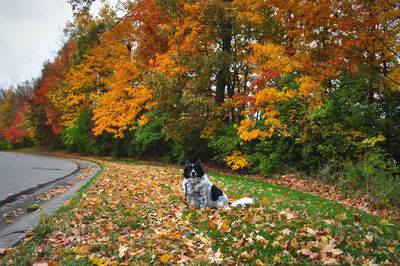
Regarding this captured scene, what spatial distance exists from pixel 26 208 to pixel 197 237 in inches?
145

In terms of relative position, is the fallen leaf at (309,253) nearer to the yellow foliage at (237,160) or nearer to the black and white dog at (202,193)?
the black and white dog at (202,193)

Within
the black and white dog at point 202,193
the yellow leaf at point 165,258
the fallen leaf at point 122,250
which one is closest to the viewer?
the yellow leaf at point 165,258

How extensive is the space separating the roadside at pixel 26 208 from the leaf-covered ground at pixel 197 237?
0.25m

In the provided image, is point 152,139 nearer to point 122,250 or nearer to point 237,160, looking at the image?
point 237,160

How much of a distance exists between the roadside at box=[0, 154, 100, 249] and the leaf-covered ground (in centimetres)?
25

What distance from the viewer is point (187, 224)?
4.38 metres

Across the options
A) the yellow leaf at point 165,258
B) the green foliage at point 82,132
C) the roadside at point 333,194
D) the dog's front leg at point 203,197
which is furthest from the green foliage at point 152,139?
the yellow leaf at point 165,258

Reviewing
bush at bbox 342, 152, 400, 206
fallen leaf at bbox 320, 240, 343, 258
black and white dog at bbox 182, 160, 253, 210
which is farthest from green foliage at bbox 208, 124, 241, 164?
fallen leaf at bbox 320, 240, 343, 258

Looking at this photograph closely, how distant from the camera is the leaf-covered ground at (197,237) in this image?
3.06 meters

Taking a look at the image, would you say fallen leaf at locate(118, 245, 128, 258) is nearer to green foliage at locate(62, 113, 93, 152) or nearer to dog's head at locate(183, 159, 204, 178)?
dog's head at locate(183, 159, 204, 178)

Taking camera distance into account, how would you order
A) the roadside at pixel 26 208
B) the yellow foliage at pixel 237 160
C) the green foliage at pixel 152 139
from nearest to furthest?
the roadside at pixel 26 208 → the yellow foliage at pixel 237 160 → the green foliage at pixel 152 139

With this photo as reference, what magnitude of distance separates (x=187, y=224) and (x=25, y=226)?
8.96ft

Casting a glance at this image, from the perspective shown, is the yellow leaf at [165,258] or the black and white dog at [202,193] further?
the black and white dog at [202,193]

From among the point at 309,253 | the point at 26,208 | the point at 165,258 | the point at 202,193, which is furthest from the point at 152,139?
the point at 309,253
